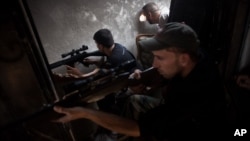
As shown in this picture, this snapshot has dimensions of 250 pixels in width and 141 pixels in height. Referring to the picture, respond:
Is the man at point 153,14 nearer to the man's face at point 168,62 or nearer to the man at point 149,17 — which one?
the man at point 149,17

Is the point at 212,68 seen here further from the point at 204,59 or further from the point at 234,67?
the point at 234,67

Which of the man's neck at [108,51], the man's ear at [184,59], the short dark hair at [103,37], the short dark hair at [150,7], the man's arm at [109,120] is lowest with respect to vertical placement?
the man's arm at [109,120]

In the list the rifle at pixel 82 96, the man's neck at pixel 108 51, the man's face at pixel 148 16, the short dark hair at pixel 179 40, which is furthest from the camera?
the man's face at pixel 148 16

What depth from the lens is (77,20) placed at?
3305 millimetres

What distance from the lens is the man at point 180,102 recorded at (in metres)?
1.48

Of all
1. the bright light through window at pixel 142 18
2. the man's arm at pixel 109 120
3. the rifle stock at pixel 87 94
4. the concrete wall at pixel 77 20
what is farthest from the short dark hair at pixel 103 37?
the man's arm at pixel 109 120

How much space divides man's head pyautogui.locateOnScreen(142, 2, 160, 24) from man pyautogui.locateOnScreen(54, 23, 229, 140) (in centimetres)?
204

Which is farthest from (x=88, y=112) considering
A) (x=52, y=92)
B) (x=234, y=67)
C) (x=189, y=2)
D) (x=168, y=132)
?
(x=234, y=67)

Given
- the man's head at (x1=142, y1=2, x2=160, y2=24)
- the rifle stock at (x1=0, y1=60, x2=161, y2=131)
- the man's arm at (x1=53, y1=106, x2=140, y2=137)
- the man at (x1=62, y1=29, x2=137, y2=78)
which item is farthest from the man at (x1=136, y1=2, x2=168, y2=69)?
the man's arm at (x1=53, y1=106, x2=140, y2=137)

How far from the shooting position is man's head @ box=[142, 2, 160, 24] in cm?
366

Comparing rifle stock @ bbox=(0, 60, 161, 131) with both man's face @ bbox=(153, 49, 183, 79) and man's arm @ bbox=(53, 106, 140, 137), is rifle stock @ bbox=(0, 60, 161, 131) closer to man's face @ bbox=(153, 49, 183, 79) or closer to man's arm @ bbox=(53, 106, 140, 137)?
man's arm @ bbox=(53, 106, 140, 137)

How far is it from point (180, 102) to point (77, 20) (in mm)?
2324

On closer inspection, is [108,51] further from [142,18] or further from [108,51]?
[142,18]

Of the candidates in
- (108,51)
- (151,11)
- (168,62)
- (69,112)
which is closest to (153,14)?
(151,11)
